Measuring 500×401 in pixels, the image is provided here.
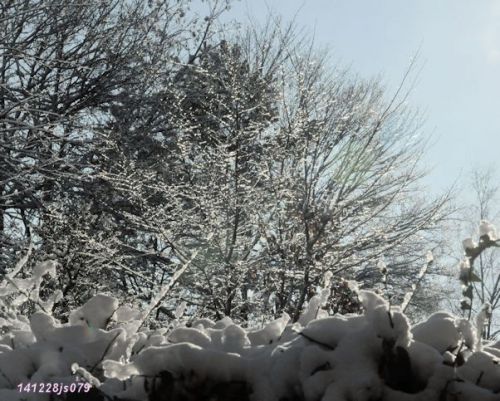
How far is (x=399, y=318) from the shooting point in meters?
1.30

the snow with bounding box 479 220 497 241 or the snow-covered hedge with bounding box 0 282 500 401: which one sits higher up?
the snow with bounding box 479 220 497 241

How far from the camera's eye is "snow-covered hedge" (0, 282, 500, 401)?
124 centimetres

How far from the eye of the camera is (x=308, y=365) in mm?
1275

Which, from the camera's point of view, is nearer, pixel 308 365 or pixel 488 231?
pixel 308 365

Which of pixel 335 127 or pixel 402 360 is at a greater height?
pixel 335 127

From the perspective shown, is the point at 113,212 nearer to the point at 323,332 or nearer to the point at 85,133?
the point at 85,133

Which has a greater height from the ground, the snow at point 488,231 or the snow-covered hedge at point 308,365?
the snow at point 488,231

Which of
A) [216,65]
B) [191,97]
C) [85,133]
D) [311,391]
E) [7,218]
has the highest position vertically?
[216,65]

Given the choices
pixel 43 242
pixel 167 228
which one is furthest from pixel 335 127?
pixel 43 242

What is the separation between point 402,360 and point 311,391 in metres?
0.19

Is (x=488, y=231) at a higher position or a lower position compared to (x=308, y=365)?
higher

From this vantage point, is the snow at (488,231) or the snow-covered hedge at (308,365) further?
the snow at (488,231)

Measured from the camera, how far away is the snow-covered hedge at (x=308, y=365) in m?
1.24

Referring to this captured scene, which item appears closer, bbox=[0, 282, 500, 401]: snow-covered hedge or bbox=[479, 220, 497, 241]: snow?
bbox=[0, 282, 500, 401]: snow-covered hedge
